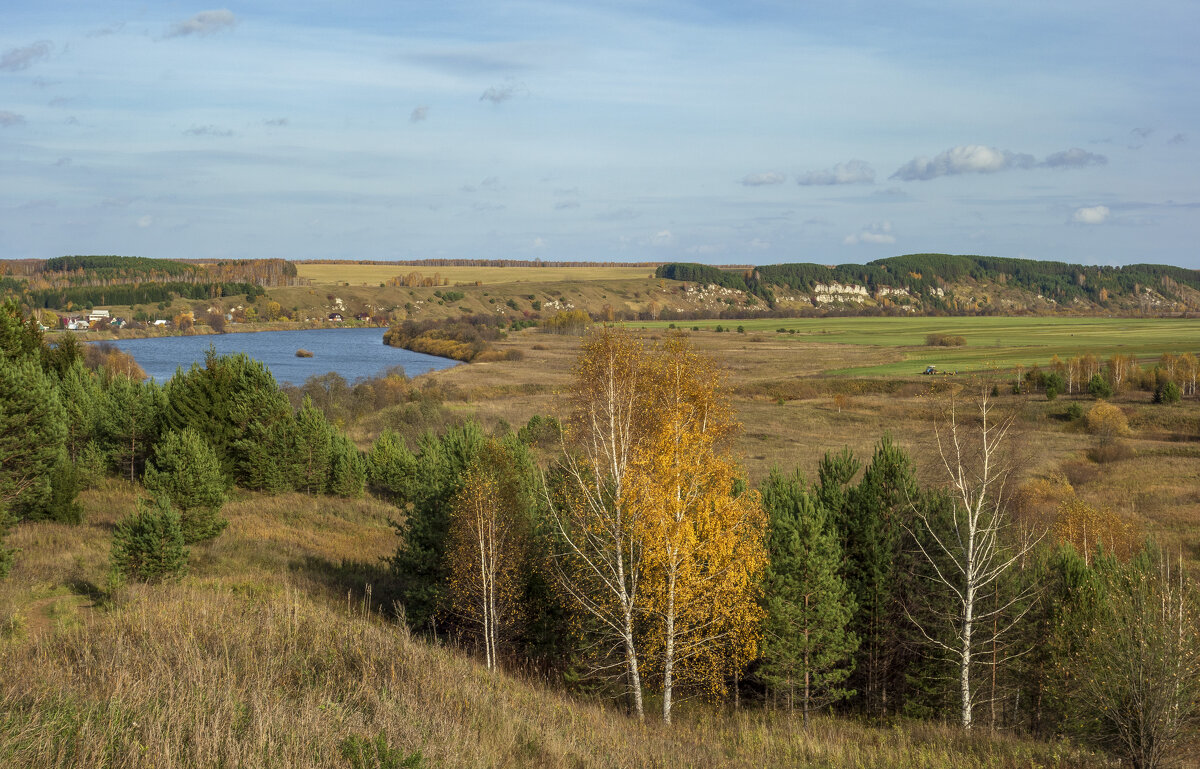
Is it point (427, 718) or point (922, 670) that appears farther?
point (922, 670)

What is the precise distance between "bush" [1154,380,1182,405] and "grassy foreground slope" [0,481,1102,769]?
81.0 meters

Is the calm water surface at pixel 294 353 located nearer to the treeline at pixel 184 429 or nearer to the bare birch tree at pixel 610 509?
the treeline at pixel 184 429

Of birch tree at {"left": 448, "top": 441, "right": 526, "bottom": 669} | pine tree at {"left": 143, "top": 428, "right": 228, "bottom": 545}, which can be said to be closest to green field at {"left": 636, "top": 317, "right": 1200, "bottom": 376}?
birch tree at {"left": 448, "top": 441, "right": 526, "bottom": 669}

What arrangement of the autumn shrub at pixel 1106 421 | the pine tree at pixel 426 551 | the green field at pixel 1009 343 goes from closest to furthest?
the pine tree at pixel 426 551, the autumn shrub at pixel 1106 421, the green field at pixel 1009 343

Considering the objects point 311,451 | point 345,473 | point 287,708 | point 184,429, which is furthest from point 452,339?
point 287,708

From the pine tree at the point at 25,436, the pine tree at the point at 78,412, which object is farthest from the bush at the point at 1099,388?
the pine tree at the point at 25,436

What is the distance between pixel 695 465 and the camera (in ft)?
67.8

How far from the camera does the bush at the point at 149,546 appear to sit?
22.3 metres

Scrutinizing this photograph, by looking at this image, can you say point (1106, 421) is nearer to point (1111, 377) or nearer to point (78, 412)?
point (1111, 377)

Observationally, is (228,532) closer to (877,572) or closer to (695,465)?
(695,465)

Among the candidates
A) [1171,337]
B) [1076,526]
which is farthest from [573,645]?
[1171,337]

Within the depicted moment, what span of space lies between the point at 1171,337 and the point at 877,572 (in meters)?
155

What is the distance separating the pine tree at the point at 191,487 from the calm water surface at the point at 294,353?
209 ft

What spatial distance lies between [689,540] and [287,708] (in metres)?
11.2
